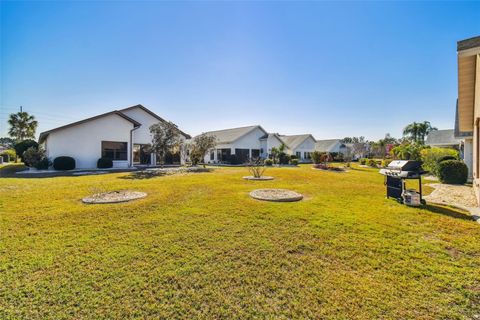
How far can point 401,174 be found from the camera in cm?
727

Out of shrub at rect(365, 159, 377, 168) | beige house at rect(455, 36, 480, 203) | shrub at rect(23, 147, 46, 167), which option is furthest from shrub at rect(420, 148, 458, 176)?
shrub at rect(23, 147, 46, 167)

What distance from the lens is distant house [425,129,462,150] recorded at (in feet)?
83.7

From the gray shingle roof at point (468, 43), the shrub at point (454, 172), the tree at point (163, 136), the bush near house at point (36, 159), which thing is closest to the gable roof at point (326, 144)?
the shrub at point (454, 172)

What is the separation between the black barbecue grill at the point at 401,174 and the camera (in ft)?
23.4

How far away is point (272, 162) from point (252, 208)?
2596cm

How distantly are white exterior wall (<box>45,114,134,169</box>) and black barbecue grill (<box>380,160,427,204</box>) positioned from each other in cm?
2352

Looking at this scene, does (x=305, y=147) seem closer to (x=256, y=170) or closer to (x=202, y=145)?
(x=202, y=145)

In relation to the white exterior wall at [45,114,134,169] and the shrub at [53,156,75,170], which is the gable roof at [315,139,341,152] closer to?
the white exterior wall at [45,114,134,169]

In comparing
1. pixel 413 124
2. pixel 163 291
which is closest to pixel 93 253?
pixel 163 291

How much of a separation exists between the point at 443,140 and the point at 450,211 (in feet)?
95.8

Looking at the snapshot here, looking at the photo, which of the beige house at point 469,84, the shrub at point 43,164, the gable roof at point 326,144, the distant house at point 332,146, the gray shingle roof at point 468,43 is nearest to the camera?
the gray shingle roof at point 468,43

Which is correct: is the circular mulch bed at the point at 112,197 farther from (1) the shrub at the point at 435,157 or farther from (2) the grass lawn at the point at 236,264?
(1) the shrub at the point at 435,157

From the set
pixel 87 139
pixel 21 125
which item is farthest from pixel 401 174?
pixel 21 125

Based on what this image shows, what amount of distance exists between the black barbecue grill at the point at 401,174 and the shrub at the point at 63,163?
942 inches
